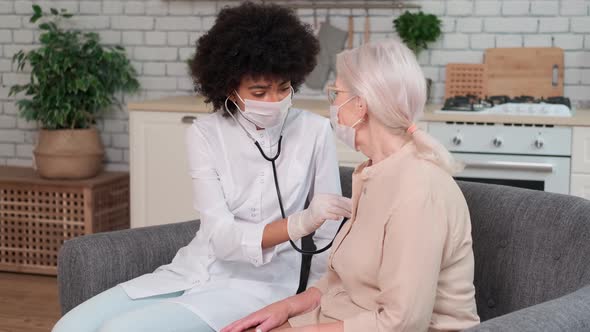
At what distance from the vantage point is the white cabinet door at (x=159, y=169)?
402 centimetres

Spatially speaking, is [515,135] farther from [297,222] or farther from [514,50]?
[297,222]

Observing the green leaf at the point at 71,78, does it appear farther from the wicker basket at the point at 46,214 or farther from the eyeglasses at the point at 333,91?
the eyeglasses at the point at 333,91

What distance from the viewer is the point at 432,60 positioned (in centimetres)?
424

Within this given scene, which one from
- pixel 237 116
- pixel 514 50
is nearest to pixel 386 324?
pixel 237 116

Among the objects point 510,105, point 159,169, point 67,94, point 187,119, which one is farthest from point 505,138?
point 67,94

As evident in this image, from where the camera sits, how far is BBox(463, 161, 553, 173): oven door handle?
3.55 meters

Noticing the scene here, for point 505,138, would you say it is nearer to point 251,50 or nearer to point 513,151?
point 513,151

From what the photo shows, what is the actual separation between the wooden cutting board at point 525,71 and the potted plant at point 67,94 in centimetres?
185

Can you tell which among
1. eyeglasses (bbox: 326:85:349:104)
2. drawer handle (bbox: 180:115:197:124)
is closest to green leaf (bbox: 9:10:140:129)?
drawer handle (bbox: 180:115:197:124)

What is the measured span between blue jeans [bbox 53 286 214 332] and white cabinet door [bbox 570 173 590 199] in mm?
2005

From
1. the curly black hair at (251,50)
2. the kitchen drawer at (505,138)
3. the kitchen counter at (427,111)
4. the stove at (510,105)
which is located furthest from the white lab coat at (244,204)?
the stove at (510,105)

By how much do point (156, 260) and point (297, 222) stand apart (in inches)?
22.1

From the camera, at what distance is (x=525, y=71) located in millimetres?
4098

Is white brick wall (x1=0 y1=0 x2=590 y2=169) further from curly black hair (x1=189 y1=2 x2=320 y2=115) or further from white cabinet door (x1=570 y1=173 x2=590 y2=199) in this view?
curly black hair (x1=189 y1=2 x2=320 y2=115)
